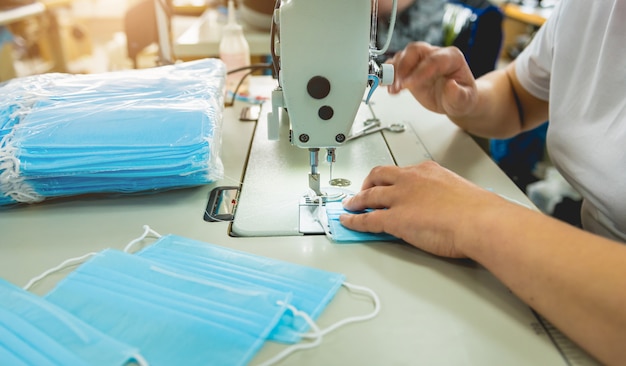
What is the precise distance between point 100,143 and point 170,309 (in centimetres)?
35

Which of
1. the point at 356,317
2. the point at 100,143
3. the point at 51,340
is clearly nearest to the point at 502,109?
the point at 356,317

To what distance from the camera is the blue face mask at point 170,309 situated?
43 cm

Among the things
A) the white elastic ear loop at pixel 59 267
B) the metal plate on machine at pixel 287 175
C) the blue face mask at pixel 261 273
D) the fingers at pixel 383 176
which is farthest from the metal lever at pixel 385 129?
the white elastic ear loop at pixel 59 267

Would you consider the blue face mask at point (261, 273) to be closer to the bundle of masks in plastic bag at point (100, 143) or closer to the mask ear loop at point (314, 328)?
the mask ear loop at point (314, 328)

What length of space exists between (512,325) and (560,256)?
0.29ft

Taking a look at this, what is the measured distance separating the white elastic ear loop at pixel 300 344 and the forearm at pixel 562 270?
210 millimetres

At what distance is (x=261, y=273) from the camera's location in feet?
1.76

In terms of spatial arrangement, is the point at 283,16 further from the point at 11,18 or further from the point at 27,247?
the point at 11,18

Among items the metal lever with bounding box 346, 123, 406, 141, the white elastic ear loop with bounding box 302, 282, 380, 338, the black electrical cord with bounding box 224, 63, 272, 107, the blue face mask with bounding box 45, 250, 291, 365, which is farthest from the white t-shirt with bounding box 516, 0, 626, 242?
the black electrical cord with bounding box 224, 63, 272, 107

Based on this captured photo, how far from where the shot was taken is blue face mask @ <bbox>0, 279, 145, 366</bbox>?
16.1 inches

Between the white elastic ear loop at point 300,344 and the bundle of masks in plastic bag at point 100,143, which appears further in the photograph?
the bundle of masks in plastic bag at point 100,143

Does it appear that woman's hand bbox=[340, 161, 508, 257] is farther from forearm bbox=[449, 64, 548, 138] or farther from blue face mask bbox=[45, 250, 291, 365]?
forearm bbox=[449, 64, 548, 138]

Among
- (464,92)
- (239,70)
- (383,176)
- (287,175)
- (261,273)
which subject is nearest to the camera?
(261,273)

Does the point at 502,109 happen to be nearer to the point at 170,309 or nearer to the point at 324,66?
the point at 324,66
